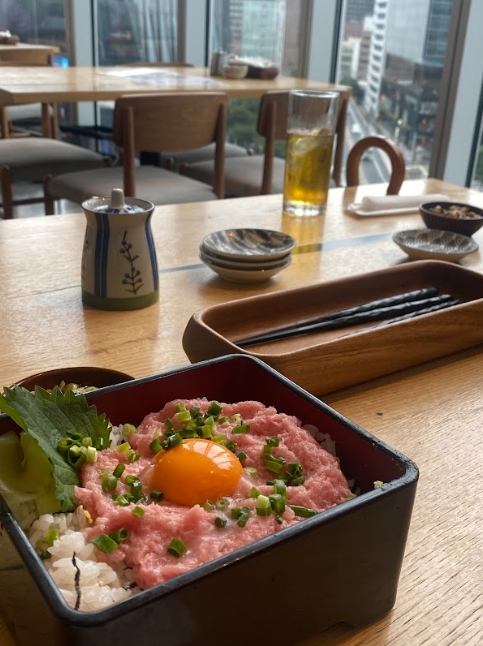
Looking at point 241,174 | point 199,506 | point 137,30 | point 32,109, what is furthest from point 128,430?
point 137,30

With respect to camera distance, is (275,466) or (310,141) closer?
(275,466)

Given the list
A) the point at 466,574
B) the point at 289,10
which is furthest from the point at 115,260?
the point at 289,10

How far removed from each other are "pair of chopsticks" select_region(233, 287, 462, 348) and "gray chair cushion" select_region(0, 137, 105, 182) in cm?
285

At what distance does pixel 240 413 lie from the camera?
76cm

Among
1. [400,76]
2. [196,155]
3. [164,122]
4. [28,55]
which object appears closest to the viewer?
[164,122]

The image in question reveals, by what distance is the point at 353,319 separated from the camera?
115 centimetres

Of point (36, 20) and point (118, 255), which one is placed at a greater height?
point (36, 20)

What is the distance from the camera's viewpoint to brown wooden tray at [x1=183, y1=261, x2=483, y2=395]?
947 millimetres

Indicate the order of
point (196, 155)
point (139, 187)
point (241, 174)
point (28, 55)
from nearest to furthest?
1. point (139, 187)
2. point (241, 174)
3. point (196, 155)
4. point (28, 55)

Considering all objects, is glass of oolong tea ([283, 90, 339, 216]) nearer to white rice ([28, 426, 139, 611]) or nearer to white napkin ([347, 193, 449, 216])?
white napkin ([347, 193, 449, 216])

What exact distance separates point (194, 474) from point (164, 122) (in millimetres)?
2460

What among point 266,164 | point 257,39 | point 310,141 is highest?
point 257,39

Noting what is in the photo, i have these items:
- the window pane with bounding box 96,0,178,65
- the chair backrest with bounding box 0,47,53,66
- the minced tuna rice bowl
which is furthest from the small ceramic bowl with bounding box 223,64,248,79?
the minced tuna rice bowl

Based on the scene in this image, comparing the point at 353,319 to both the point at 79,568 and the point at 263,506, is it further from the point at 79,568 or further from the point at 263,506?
the point at 79,568
